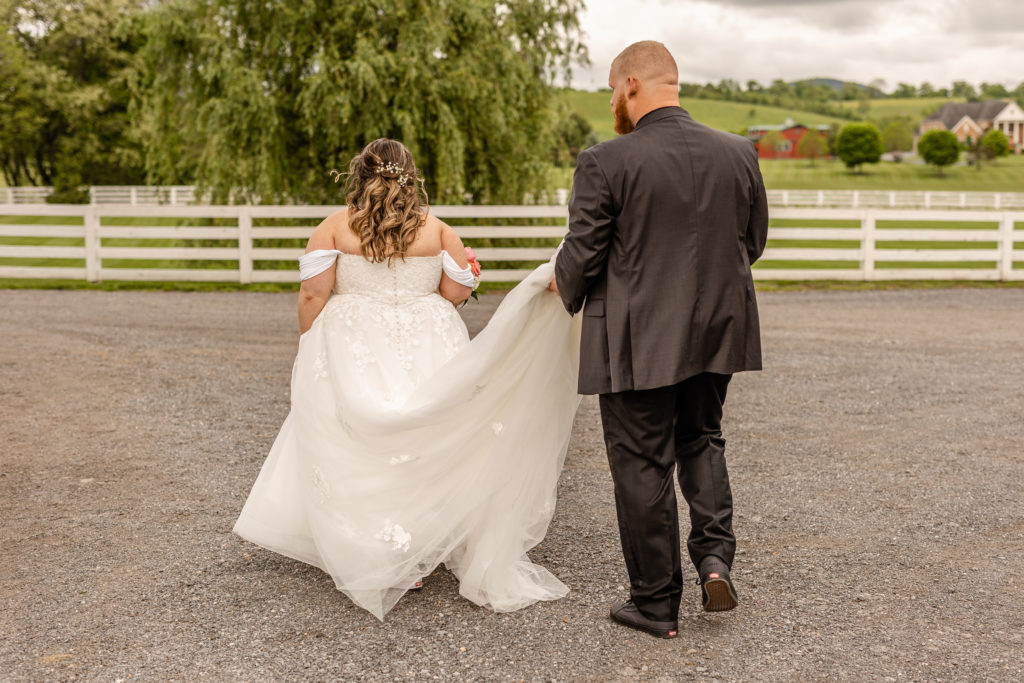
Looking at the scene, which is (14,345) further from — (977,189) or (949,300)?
(977,189)

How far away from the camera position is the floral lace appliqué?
3777 mm

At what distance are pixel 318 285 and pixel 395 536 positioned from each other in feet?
3.55

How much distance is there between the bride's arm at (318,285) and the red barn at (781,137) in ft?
337

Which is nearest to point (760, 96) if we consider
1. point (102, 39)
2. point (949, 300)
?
point (102, 39)

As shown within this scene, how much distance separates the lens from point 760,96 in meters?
126

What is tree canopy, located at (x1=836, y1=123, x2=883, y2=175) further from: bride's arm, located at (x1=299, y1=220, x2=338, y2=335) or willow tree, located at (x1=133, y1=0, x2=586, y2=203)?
bride's arm, located at (x1=299, y1=220, x2=338, y2=335)

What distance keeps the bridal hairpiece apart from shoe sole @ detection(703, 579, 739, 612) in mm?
1977

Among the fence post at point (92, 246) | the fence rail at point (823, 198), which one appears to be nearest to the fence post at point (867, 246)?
the fence post at point (92, 246)

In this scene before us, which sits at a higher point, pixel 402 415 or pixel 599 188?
pixel 599 188

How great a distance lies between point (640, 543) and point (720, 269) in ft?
3.29

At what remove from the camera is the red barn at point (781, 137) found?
343 feet

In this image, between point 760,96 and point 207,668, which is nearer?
point 207,668

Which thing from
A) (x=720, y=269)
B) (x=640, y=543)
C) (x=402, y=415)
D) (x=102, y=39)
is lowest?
(x=640, y=543)

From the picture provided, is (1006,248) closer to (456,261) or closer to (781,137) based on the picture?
(456,261)
